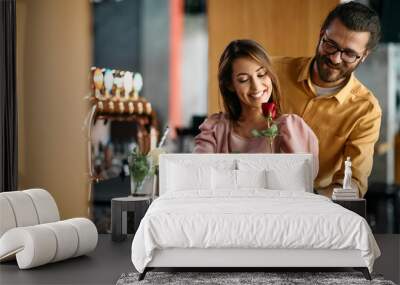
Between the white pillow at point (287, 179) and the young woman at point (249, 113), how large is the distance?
0.64 m

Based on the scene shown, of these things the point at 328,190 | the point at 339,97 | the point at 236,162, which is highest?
the point at 339,97

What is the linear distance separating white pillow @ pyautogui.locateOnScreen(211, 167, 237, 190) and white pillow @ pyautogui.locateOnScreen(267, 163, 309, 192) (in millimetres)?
355

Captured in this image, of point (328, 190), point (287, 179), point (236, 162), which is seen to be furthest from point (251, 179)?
point (328, 190)

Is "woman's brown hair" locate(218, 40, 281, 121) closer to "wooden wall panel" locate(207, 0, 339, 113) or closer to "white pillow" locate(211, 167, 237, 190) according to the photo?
"wooden wall panel" locate(207, 0, 339, 113)

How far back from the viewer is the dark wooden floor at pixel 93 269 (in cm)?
527

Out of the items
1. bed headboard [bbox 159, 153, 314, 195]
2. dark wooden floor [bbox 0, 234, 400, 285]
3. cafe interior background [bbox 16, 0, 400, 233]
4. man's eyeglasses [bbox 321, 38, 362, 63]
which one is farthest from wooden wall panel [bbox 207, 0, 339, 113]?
dark wooden floor [bbox 0, 234, 400, 285]

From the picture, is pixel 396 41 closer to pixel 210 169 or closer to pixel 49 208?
pixel 210 169

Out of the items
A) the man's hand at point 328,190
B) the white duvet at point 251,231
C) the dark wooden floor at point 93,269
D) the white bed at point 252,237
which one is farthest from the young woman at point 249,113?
the white duvet at point 251,231

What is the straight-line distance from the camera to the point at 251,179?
6641 millimetres

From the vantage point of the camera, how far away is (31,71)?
7824 millimetres

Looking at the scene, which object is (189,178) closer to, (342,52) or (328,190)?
(328,190)

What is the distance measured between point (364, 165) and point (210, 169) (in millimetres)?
1756

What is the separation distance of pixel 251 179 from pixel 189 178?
1.96ft

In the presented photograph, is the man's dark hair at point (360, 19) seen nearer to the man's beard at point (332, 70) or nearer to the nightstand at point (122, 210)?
the man's beard at point (332, 70)
